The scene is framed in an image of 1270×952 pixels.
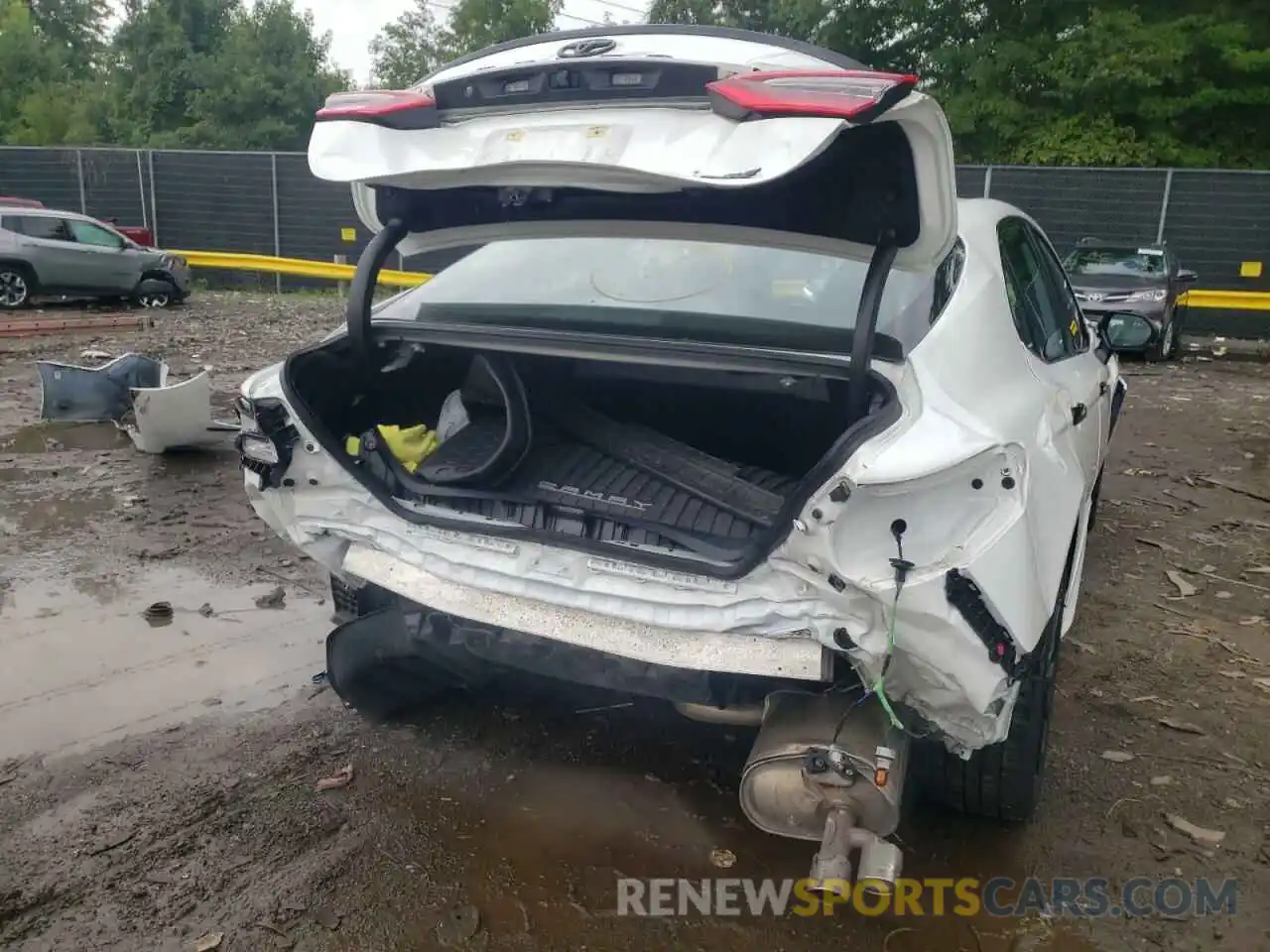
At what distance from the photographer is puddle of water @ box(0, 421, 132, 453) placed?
7090 mm

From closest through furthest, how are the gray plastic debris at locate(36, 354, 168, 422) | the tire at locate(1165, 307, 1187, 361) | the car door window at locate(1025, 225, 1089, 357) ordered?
the car door window at locate(1025, 225, 1089, 357) → the gray plastic debris at locate(36, 354, 168, 422) → the tire at locate(1165, 307, 1187, 361)

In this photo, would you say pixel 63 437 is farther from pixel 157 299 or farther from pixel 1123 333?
pixel 157 299

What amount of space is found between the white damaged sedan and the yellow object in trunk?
0.04ft

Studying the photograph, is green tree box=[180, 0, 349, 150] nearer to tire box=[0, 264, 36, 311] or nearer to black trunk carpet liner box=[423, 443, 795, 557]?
tire box=[0, 264, 36, 311]

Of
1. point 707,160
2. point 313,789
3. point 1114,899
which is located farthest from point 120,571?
point 1114,899

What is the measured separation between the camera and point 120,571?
15.9 feet

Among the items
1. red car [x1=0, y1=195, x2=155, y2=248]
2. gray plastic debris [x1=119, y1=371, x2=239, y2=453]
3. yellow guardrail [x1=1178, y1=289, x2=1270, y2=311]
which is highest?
red car [x1=0, y1=195, x2=155, y2=248]

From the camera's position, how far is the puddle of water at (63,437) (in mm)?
7090

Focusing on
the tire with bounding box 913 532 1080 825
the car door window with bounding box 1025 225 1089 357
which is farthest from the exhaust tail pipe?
the car door window with bounding box 1025 225 1089 357

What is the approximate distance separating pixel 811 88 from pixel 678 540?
109 cm

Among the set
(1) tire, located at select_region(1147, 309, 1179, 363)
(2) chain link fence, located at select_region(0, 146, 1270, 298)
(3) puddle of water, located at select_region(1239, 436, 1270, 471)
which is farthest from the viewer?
(2) chain link fence, located at select_region(0, 146, 1270, 298)

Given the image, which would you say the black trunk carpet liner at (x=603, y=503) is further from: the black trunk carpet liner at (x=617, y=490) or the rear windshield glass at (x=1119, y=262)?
the rear windshield glass at (x=1119, y=262)

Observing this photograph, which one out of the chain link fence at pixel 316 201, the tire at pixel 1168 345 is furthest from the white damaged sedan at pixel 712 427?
the chain link fence at pixel 316 201

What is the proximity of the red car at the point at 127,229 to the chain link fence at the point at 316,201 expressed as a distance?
214 mm
